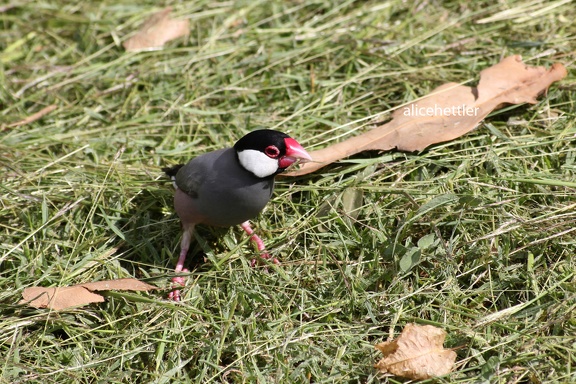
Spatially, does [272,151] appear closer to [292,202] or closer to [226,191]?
[226,191]

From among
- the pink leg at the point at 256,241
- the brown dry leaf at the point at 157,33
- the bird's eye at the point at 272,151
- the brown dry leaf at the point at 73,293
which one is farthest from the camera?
the brown dry leaf at the point at 157,33

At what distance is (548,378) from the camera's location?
3.05 m

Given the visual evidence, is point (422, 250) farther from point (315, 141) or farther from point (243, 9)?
point (243, 9)

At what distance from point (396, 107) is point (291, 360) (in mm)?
2095

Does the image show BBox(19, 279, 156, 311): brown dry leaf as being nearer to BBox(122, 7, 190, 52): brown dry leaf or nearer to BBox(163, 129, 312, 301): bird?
BBox(163, 129, 312, 301): bird

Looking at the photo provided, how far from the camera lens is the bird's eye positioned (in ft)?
12.4

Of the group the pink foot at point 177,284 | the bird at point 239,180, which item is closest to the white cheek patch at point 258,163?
the bird at point 239,180

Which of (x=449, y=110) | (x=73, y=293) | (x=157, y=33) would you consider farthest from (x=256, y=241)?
(x=157, y=33)

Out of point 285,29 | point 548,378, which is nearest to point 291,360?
point 548,378

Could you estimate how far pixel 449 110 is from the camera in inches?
176

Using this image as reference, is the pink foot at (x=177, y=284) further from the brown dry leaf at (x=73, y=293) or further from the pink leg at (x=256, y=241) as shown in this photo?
the pink leg at (x=256, y=241)

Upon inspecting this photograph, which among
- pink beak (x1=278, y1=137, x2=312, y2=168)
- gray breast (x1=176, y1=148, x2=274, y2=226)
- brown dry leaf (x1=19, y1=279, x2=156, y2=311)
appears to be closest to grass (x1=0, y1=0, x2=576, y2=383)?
brown dry leaf (x1=19, y1=279, x2=156, y2=311)

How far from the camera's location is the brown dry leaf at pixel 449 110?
433cm

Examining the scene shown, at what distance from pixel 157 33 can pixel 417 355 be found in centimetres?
381
